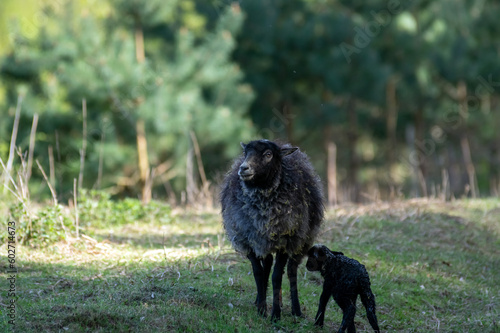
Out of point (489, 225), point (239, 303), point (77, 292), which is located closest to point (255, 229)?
point (239, 303)

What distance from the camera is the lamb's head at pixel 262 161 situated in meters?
6.08

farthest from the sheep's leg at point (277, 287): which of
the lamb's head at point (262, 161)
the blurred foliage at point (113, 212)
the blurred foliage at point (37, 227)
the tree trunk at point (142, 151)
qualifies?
the tree trunk at point (142, 151)

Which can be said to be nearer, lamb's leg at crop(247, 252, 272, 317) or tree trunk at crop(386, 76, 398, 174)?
lamb's leg at crop(247, 252, 272, 317)

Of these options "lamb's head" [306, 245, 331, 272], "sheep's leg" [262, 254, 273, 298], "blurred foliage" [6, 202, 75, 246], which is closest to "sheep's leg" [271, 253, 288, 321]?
"sheep's leg" [262, 254, 273, 298]

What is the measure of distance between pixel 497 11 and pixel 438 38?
11.5 feet

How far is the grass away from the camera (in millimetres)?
5859

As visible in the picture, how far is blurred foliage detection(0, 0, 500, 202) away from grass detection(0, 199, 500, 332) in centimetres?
481

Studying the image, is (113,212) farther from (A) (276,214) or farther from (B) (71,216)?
(A) (276,214)

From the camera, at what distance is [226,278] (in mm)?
7391

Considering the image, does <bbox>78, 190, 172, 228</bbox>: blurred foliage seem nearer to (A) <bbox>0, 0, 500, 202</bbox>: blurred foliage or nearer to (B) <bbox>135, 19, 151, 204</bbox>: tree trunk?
(A) <bbox>0, 0, 500, 202</bbox>: blurred foliage

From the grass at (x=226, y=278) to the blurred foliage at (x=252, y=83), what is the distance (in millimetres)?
4814

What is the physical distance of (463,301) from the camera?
7.77 meters

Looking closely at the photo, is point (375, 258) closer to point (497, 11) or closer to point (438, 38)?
point (438, 38)

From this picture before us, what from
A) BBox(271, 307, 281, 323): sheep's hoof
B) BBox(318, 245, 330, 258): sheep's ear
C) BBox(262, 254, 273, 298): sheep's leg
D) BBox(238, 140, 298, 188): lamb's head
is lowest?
BBox(271, 307, 281, 323): sheep's hoof
